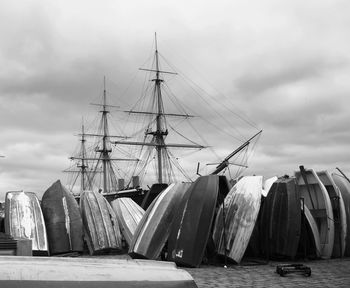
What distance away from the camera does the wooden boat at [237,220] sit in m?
9.55

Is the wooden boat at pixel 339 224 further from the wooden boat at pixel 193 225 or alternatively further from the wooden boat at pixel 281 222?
the wooden boat at pixel 193 225

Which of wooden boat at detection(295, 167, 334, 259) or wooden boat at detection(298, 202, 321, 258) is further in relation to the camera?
wooden boat at detection(295, 167, 334, 259)

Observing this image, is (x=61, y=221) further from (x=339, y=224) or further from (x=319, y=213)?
(x=339, y=224)

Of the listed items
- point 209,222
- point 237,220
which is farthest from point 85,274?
point 237,220

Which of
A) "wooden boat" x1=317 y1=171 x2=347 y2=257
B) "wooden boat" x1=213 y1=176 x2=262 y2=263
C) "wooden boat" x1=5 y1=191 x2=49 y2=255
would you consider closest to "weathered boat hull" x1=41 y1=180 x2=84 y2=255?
"wooden boat" x1=5 y1=191 x2=49 y2=255

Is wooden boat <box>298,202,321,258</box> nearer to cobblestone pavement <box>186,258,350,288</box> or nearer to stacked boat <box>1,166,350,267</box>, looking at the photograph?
stacked boat <box>1,166,350,267</box>

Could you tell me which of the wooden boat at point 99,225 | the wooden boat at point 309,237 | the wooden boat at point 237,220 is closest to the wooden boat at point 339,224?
the wooden boat at point 309,237

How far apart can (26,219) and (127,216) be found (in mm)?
3571

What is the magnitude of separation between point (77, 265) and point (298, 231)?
753 cm

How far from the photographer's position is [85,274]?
3.51 meters

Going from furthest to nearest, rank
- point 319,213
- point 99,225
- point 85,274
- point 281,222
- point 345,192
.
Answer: point 99,225 < point 345,192 < point 319,213 < point 281,222 < point 85,274

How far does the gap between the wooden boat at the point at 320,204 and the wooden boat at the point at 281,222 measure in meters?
1.30

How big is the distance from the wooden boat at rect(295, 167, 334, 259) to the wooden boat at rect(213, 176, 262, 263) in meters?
2.10

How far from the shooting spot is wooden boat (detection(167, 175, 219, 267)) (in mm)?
8875
